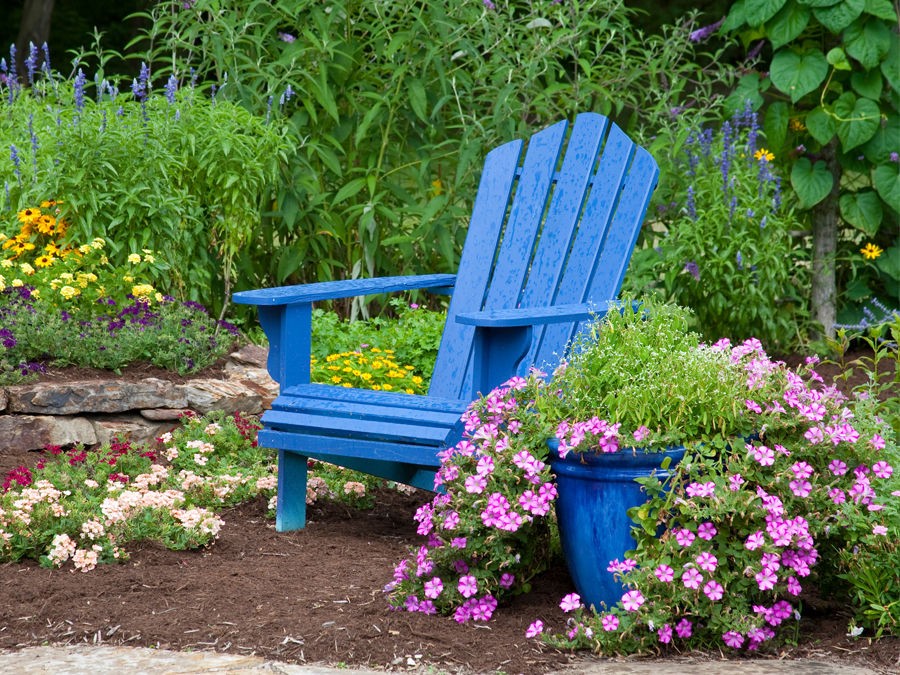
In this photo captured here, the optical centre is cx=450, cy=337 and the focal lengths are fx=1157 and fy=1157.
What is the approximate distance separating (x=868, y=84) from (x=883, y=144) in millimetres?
255

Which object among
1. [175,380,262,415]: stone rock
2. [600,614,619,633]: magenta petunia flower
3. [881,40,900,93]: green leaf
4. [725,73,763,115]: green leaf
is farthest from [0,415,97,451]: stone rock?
[881,40,900,93]: green leaf

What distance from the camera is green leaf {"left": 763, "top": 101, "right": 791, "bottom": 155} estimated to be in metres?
4.93

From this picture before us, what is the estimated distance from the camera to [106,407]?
3.77 metres

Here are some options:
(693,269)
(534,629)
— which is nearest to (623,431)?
(534,629)

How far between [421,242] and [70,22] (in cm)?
685

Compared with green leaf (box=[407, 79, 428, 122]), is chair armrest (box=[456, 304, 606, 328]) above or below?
below

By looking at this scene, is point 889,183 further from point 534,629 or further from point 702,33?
point 534,629

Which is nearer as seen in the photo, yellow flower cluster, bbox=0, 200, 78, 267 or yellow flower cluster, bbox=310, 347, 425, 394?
yellow flower cluster, bbox=310, 347, 425, 394

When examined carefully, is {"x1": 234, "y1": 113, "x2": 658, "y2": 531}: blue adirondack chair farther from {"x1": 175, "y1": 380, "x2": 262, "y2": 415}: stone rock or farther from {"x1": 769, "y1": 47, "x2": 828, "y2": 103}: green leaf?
{"x1": 769, "y1": 47, "x2": 828, "y2": 103}: green leaf

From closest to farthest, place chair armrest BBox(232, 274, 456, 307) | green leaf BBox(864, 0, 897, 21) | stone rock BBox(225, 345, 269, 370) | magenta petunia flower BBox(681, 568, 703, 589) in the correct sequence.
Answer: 1. magenta petunia flower BBox(681, 568, 703, 589)
2. chair armrest BBox(232, 274, 456, 307)
3. stone rock BBox(225, 345, 269, 370)
4. green leaf BBox(864, 0, 897, 21)

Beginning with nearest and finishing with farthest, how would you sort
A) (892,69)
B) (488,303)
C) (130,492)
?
(130,492), (488,303), (892,69)

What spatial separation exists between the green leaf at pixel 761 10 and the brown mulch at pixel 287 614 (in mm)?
2866

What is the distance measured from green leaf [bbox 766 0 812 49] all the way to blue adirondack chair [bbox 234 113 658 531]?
55.6 inches

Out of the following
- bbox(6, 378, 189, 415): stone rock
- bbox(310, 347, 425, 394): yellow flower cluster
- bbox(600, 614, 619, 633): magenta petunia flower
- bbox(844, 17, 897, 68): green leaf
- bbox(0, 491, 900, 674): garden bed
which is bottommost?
bbox(0, 491, 900, 674): garden bed
